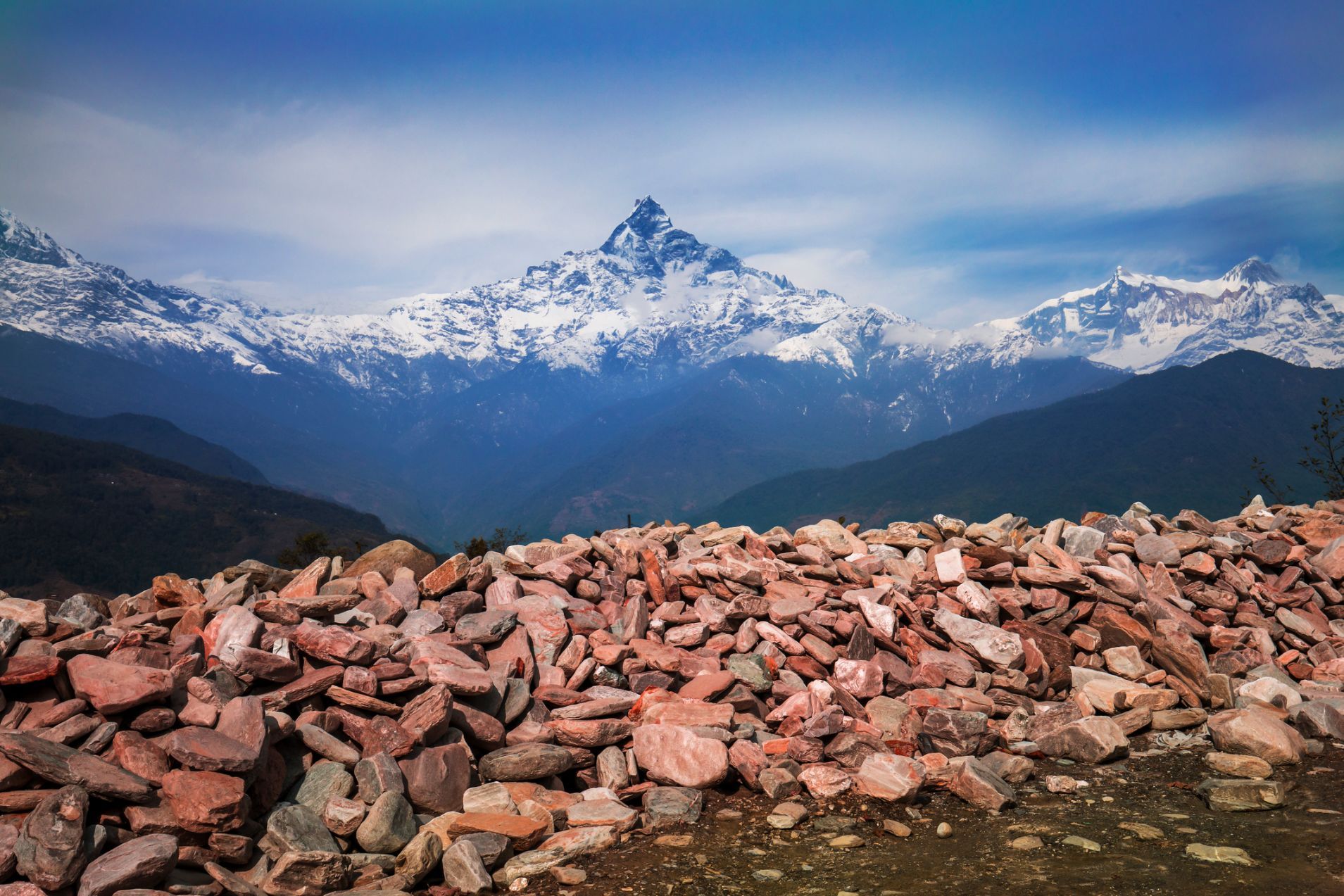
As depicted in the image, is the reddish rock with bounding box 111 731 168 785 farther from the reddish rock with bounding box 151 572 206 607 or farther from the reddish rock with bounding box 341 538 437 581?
Result: the reddish rock with bounding box 341 538 437 581

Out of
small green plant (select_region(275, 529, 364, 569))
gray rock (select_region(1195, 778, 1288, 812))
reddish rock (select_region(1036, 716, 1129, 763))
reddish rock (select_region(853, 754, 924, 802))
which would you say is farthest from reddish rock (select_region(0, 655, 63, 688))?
small green plant (select_region(275, 529, 364, 569))

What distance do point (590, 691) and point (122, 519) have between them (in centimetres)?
16469

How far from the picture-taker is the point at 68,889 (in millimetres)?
7344

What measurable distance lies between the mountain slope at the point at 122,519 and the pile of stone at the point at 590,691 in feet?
359

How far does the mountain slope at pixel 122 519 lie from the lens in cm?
12675

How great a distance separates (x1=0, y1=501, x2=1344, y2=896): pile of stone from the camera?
8.12 m

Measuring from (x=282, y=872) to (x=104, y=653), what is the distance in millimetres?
4691

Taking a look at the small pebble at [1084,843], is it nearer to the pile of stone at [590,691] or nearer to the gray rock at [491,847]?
the pile of stone at [590,691]

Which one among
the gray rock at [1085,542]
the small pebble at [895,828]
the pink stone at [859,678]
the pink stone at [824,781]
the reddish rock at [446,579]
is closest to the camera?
the small pebble at [895,828]

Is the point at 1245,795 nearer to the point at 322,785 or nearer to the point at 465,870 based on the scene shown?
the point at 465,870

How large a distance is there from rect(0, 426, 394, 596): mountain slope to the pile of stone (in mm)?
109497

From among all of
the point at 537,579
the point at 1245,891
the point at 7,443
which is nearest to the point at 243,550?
the point at 7,443

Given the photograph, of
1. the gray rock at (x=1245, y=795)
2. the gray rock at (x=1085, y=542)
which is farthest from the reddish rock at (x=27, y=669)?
the gray rock at (x=1085, y=542)

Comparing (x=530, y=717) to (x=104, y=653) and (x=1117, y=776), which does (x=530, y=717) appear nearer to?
(x=104, y=653)
